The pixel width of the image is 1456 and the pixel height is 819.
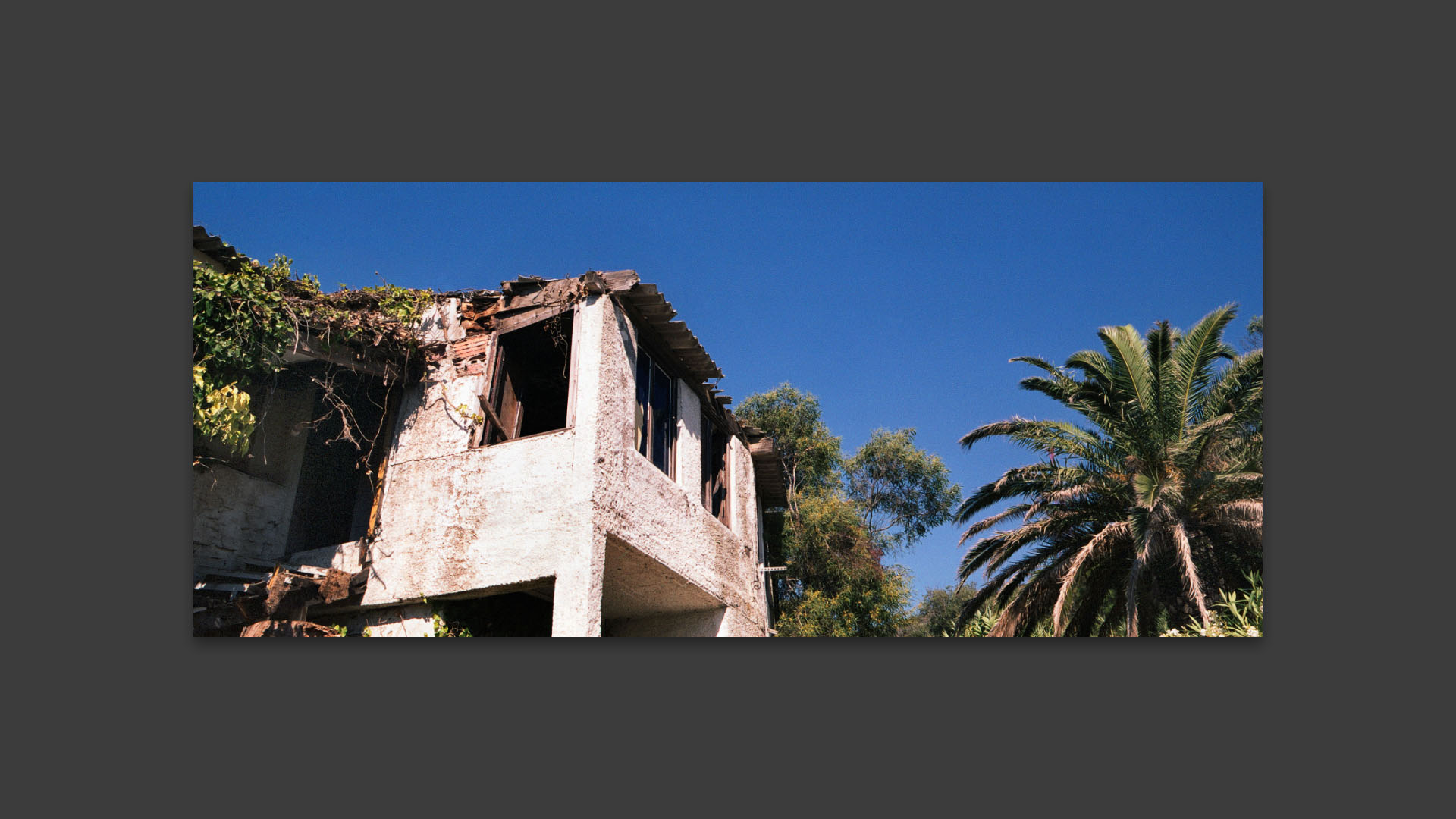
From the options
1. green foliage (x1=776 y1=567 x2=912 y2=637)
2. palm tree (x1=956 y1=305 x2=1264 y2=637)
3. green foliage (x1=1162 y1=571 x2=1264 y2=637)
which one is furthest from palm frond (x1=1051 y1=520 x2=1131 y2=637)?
green foliage (x1=776 y1=567 x2=912 y2=637)

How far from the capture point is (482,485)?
7.07 m

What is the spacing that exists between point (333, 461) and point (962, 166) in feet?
18.7

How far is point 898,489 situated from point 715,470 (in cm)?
200

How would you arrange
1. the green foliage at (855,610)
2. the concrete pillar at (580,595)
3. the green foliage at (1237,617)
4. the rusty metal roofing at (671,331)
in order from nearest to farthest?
1. the green foliage at (1237,617)
2. the concrete pillar at (580,595)
3. the rusty metal roofing at (671,331)
4. the green foliage at (855,610)

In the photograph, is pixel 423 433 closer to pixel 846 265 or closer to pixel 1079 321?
pixel 846 265

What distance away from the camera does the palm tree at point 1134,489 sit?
625cm

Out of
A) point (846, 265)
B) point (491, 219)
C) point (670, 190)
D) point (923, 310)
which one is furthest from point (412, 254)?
point (923, 310)

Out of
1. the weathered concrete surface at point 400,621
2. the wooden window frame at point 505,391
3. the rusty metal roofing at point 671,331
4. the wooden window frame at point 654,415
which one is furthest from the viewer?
the wooden window frame at point 654,415

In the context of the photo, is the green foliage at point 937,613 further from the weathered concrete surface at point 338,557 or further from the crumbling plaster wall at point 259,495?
the crumbling plaster wall at point 259,495

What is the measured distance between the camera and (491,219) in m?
6.37

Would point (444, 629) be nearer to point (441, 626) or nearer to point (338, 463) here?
point (441, 626)

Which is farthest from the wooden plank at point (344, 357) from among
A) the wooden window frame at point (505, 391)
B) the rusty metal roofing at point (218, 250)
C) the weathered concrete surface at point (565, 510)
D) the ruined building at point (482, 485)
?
the wooden window frame at point (505, 391)

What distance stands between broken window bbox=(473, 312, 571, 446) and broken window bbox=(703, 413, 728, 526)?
1.48 m

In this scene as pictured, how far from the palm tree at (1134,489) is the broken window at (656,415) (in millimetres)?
2648
